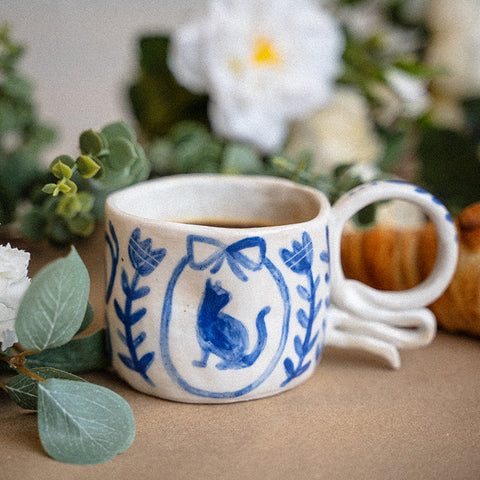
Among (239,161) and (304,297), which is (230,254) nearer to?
(304,297)

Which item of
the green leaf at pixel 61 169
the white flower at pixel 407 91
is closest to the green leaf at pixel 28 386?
the green leaf at pixel 61 169

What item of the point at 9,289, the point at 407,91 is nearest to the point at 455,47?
the point at 407,91

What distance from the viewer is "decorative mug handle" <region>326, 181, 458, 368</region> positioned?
17.4 inches

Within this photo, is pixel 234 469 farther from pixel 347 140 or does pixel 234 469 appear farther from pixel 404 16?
pixel 404 16

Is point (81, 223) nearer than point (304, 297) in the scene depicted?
No

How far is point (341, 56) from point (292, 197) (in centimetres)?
39

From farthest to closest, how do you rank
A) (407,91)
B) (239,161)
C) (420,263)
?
(407,91)
(239,161)
(420,263)

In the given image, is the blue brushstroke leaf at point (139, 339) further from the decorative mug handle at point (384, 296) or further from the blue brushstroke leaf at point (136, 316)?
the decorative mug handle at point (384, 296)

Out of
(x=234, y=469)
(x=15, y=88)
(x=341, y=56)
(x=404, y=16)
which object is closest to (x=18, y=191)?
(x=15, y=88)

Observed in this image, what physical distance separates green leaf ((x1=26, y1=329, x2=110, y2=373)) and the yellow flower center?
1.31ft

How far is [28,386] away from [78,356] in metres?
0.06

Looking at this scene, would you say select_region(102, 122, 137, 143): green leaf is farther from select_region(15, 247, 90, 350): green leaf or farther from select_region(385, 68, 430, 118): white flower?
select_region(385, 68, 430, 118): white flower

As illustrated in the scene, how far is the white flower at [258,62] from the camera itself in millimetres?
677

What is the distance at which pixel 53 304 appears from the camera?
0.33 meters
